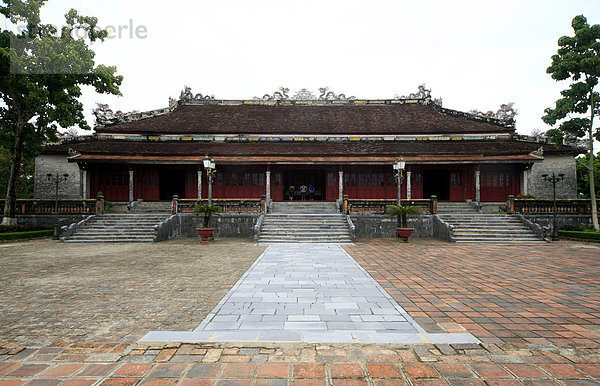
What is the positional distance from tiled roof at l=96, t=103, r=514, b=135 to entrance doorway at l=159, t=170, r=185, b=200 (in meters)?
3.44

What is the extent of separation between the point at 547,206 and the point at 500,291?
1440 centimetres

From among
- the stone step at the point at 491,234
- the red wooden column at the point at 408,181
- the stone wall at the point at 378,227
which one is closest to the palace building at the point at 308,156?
the red wooden column at the point at 408,181

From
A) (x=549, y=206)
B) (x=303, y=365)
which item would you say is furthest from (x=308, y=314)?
(x=549, y=206)

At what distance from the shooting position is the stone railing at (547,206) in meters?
15.8

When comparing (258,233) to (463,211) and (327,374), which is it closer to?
(327,374)

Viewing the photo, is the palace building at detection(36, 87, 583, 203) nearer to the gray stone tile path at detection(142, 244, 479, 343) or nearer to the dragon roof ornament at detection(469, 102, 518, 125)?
the dragon roof ornament at detection(469, 102, 518, 125)

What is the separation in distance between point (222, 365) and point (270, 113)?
23374mm

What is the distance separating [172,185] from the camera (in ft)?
75.2

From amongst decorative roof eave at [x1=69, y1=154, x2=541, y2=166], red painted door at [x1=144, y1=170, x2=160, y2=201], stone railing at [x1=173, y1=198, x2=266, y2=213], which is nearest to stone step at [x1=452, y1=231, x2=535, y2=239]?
decorative roof eave at [x1=69, y1=154, x2=541, y2=166]

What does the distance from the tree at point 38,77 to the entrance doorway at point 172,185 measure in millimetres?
6566

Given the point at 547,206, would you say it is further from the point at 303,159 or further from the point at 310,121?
the point at 310,121

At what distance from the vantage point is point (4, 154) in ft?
88.7

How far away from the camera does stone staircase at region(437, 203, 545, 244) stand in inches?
526

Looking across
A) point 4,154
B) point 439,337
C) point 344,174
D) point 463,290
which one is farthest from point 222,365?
point 4,154
